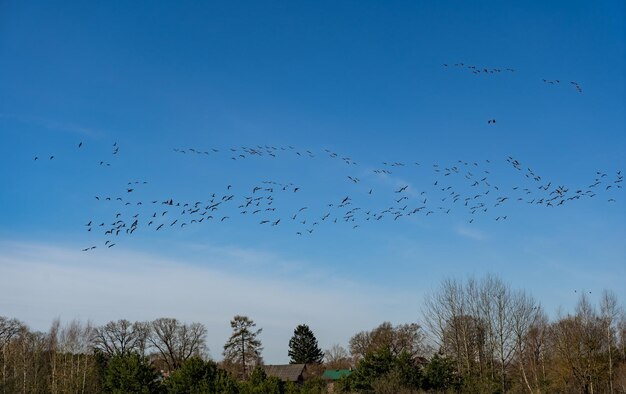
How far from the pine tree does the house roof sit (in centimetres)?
563

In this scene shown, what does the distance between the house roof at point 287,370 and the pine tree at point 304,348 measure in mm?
5633

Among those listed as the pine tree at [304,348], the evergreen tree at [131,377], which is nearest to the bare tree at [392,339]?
the pine tree at [304,348]

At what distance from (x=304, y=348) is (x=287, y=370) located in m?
9.10

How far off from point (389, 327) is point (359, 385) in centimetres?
4402

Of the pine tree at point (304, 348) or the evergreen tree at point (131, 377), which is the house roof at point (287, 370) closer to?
the pine tree at point (304, 348)

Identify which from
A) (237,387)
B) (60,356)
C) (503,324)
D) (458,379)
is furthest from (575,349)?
(60,356)

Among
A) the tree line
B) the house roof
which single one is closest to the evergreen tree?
the tree line

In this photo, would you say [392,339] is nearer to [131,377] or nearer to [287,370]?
[287,370]

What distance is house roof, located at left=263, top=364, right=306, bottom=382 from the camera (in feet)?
257

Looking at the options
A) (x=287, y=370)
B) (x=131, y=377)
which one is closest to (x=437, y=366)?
(x=131, y=377)

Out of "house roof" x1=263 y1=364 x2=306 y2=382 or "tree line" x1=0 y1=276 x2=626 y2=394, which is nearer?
"tree line" x1=0 y1=276 x2=626 y2=394

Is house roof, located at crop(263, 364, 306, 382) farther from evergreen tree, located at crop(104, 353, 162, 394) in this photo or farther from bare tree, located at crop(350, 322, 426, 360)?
evergreen tree, located at crop(104, 353, 162, 394)

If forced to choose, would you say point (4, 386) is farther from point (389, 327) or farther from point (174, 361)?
point (389, 327)

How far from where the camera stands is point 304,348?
89.1 meters
